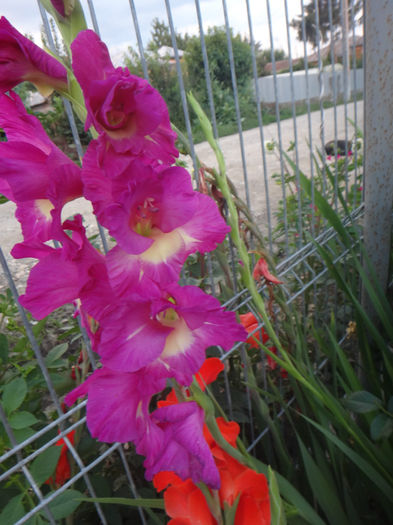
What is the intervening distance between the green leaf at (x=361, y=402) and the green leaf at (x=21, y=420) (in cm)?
66

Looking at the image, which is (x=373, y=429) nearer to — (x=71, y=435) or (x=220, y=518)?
Answer: (x=220, y=518)

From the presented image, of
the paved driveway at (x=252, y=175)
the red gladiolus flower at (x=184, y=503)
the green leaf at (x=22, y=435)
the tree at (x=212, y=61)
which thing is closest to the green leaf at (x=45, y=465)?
the green leaf at (x=22, y=435)

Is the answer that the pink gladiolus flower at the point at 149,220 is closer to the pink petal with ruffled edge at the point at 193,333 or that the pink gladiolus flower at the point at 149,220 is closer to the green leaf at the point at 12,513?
the pink petal with ruffled edge at the point at 193,333

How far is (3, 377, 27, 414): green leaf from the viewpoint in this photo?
727 millimetres

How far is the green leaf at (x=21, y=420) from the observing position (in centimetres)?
71

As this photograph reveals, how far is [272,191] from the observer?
520cm

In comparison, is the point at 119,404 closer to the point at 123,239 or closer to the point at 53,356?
the point at 123,239

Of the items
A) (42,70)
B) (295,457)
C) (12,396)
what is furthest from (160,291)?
(295,457)

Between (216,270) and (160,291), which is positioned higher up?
(160,291)

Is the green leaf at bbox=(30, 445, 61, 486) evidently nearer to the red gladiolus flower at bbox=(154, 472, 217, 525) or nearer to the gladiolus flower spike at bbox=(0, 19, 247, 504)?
the red gladiolus flower at bbox=(154, 472, 217, 525)

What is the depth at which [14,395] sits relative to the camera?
74 centimetres

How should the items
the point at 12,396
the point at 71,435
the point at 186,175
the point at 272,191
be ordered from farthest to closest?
the point at 272,191
the point at 71,435
the point at 12,396
the point at 186,175

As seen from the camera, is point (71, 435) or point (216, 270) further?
point (216, 270)

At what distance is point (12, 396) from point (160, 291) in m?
0.50
